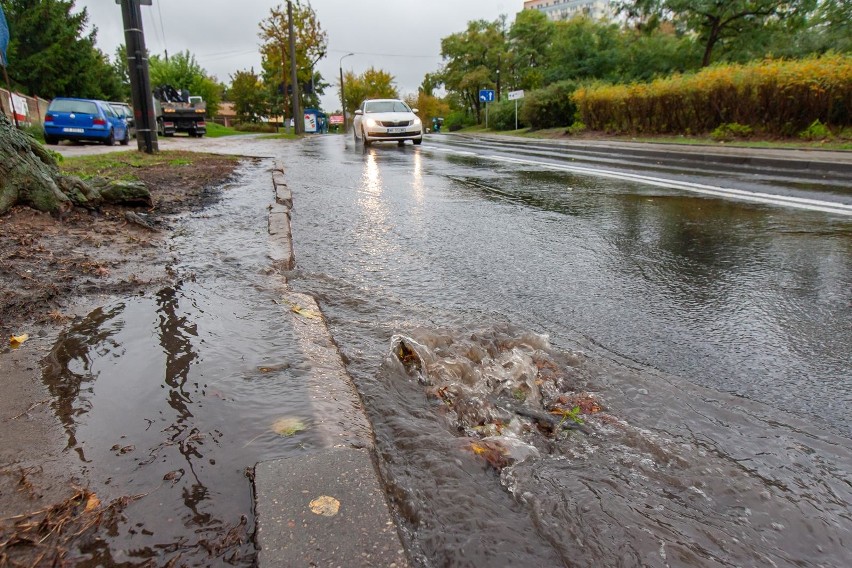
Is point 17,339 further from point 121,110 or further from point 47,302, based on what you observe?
point 121,110

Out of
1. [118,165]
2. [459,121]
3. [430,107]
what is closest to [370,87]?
[430,107]

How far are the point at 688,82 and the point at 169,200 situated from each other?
53.5ft

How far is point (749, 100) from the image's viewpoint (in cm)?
1517

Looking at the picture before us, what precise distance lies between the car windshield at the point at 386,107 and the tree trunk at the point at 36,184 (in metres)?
14.2

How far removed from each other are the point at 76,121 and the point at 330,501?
19.2m

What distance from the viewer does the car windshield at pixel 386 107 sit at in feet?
60.7

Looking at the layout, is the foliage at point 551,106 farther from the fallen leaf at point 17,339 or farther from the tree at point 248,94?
the tree at point 248,94

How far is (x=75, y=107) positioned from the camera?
1681cm

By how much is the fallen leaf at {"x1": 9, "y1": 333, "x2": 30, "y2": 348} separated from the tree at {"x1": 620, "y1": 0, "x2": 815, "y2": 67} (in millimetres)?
28480

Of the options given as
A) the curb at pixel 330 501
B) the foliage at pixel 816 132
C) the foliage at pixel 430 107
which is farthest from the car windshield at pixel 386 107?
the foliage at pixel 430 107

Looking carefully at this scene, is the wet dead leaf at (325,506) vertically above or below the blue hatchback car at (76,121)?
below

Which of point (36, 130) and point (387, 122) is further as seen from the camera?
point (36, 130)

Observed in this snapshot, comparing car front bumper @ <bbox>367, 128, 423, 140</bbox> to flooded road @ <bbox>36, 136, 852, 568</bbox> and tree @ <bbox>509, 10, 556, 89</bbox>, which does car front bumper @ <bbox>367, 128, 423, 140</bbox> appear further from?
tree @ <bbox>509, 10, 556, 89</bbox>

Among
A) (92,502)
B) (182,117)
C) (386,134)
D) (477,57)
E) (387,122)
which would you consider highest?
(477,57)
